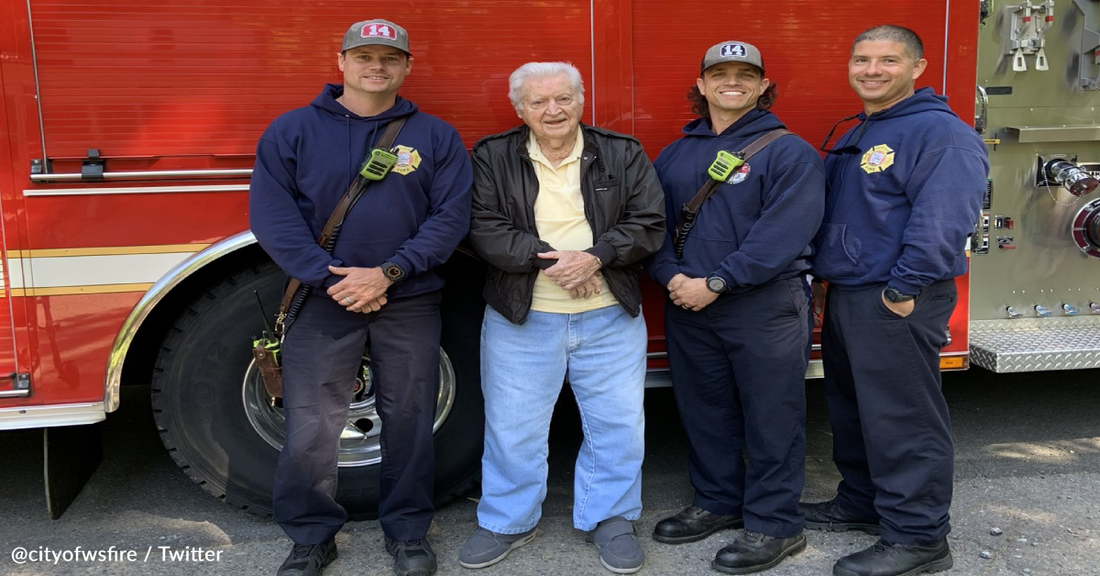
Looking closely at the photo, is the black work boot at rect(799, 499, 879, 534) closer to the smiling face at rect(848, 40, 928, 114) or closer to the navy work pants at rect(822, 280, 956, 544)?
the navy work pants at rect(822, 280, 956, 544)

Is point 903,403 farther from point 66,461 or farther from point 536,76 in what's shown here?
point 66,461

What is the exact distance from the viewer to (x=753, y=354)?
116 inches

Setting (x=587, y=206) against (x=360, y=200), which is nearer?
(x=360, y=200)

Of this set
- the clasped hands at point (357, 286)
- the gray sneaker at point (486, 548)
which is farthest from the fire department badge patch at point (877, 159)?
the gray sneaker at point (486, 548)

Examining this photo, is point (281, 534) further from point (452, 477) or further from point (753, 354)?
point (753, 354)

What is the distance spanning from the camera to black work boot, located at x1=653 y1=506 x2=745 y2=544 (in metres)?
3.17

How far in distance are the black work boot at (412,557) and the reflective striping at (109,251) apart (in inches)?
49.8

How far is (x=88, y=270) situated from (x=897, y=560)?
2.94m

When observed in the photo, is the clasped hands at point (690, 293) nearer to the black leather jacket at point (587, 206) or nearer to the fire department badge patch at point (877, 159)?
the black leather jacket at point (587, 206)

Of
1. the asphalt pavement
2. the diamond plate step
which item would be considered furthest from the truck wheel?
the diamond plate step

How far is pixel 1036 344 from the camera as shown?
3.79 meters

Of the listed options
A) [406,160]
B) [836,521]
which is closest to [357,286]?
[406,160]

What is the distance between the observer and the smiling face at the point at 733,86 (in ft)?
9.63

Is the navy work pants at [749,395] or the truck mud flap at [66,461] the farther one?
the truck mud flap at [66,461]
